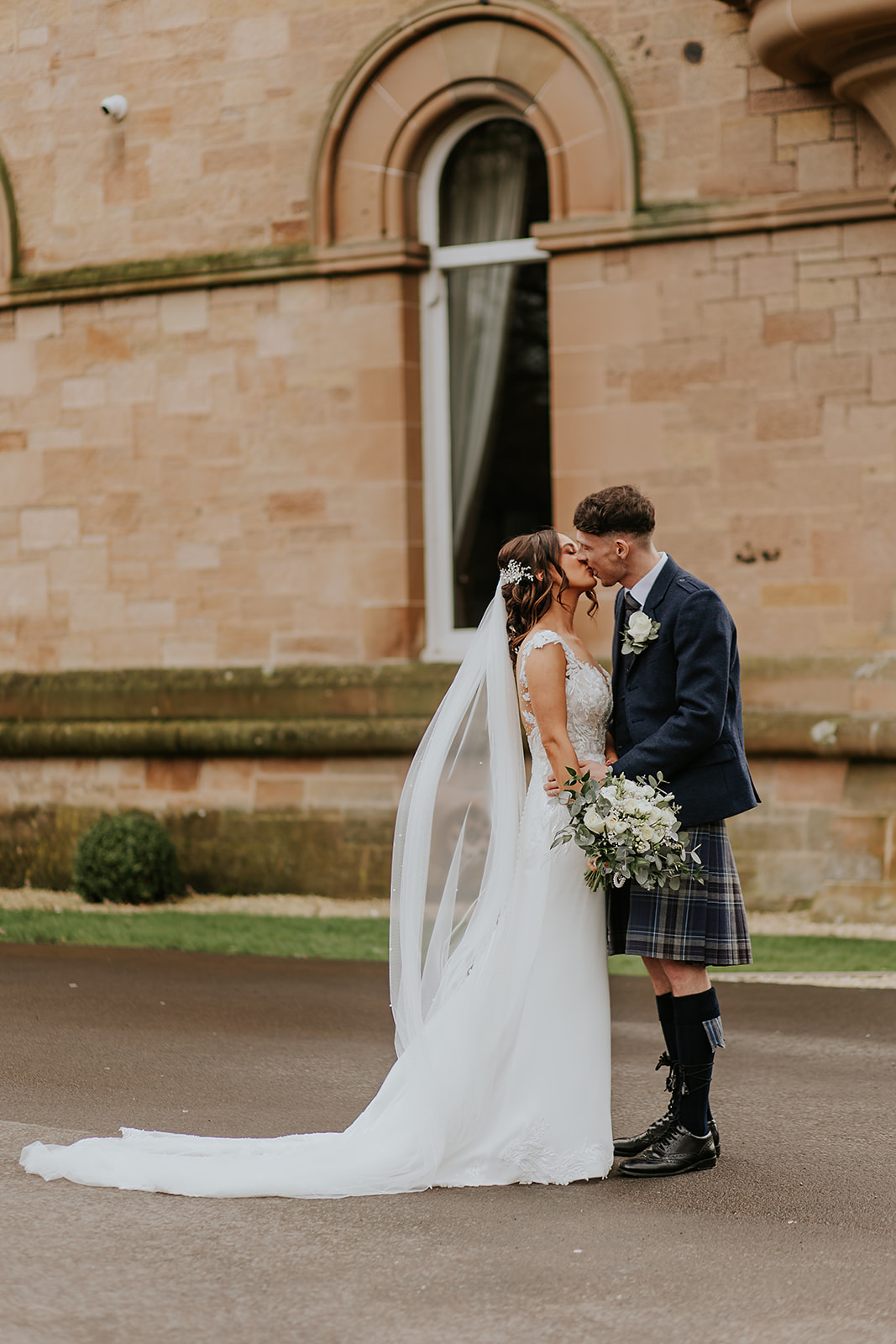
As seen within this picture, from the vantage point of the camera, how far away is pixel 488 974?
4.37 meters

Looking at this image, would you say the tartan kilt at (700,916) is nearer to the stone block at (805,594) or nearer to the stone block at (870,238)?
the stone block at (805,594)

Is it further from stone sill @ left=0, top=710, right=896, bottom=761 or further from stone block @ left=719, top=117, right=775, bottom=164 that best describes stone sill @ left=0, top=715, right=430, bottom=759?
stone block @ left=719, top=117, right=775, bottom=164

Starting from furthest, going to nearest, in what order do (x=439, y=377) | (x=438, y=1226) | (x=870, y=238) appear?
(x=439, y=377) < (x=870, y=238) < (x=438, y=1226)

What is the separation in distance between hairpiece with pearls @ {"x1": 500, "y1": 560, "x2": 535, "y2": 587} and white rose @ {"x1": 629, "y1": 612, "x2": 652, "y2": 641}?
34cm

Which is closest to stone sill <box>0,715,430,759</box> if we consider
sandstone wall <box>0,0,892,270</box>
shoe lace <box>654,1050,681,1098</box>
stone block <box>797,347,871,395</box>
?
stone block <box>797,347,871,395</box>

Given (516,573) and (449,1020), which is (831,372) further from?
(449,1020)

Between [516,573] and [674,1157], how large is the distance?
1.71 metres

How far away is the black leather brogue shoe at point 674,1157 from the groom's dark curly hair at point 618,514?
169 cm

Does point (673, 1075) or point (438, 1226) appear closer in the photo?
point (438, 1226)

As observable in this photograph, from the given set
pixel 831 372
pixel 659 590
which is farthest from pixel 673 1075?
pixel 831 372

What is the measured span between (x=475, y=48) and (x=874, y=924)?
5818 millimetres

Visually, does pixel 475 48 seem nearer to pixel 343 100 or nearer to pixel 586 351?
pixel 343 100

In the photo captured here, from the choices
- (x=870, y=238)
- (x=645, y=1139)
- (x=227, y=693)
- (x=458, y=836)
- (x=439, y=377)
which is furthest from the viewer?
(x=439, y=377)

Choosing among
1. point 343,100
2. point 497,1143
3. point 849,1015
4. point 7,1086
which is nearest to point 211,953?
point 7,1086
